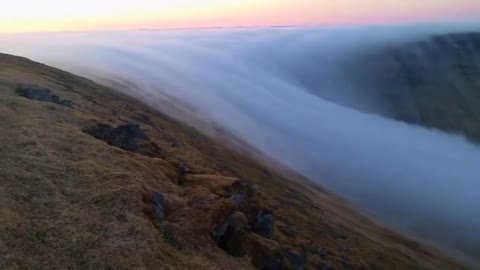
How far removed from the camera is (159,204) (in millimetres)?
30531

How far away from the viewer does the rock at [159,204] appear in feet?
97.5

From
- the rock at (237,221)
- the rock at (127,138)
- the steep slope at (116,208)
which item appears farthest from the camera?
the rock at (127,138)

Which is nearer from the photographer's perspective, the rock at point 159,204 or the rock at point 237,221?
the rock at point 159,204

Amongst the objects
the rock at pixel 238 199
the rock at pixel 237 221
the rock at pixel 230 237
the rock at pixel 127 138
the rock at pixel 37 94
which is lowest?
the rock at pixel 230 237

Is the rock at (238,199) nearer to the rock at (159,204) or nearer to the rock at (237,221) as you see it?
the rock at (237,221)

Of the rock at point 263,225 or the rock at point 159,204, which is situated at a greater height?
the rock at point 159,204

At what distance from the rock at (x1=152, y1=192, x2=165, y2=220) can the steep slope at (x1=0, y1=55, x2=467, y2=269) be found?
0.32ft

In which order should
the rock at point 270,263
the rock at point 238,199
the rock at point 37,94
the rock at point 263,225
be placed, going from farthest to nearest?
1. the rock at point 37,94
2. the rock at point 263,225
3. the rock at point 238,199
4. the rock at point 270,263

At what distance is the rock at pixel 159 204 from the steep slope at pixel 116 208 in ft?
0.32

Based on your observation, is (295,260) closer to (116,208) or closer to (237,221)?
(237,221)

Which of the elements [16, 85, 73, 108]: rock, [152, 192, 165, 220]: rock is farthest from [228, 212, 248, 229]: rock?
[16, 85, 73, 108]: rock

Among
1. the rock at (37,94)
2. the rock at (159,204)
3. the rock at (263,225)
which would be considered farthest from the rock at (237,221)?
the rock at (37,94)

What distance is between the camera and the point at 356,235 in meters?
66.2

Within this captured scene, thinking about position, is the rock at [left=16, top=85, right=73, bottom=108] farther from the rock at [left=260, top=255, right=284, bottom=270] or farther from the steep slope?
the rock at [left=260, top=255, right=284, bottom=270]
